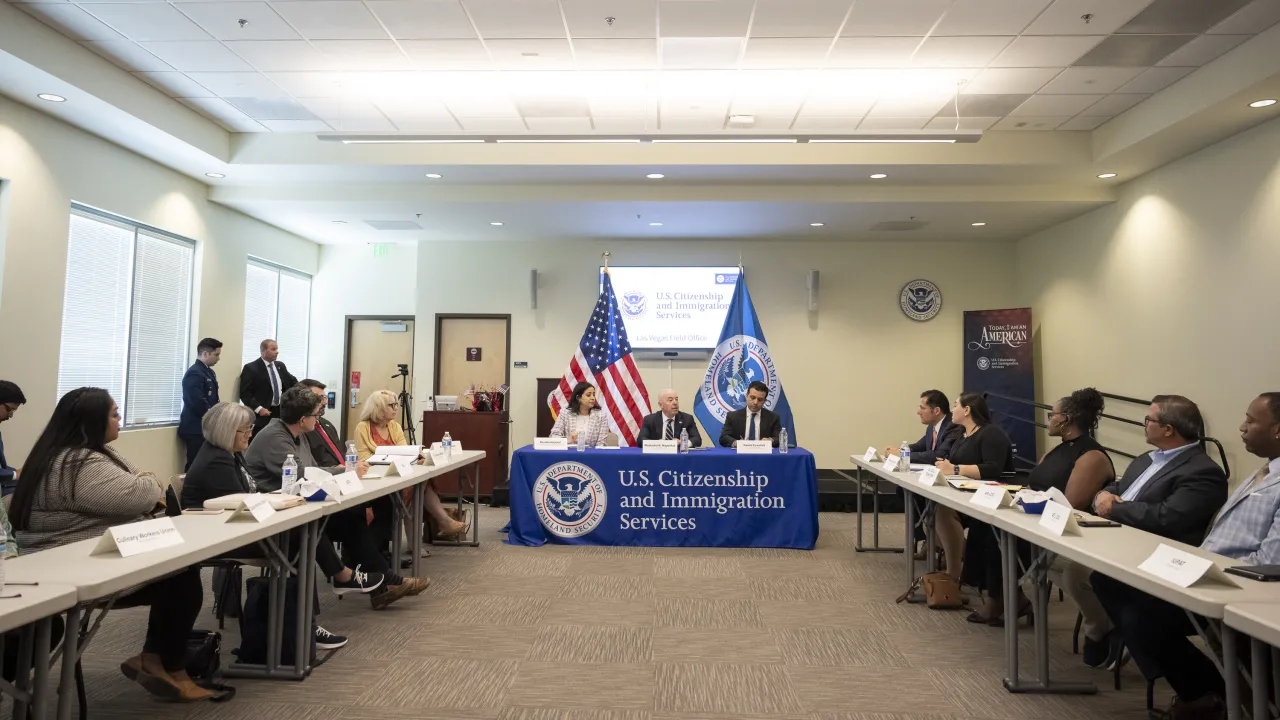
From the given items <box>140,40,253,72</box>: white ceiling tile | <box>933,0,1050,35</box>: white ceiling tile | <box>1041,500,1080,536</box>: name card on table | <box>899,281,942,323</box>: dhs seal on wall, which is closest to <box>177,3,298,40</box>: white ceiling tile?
<box>140,40,253,72</box>: white ceiling tile

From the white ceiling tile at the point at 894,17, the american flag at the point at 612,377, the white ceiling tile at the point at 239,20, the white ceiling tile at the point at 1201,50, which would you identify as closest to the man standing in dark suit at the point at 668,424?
the american flag at the point at 612,377

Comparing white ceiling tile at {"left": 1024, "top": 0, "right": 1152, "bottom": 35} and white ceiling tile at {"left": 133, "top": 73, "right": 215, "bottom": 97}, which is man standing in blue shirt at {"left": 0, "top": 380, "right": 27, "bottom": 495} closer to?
white ceiling tile at {"left": 133, "top": 73, "right": 215, "bottom": 97}

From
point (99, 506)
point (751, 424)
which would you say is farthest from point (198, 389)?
point (751, 424)

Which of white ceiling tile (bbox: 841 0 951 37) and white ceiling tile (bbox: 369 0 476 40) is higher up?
white ceiling tile (bbox: 841 0 951 37)

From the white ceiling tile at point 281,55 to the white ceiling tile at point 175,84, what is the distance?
0.70 meters

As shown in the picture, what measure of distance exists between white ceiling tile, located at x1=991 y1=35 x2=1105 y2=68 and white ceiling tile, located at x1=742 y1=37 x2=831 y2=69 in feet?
3.76

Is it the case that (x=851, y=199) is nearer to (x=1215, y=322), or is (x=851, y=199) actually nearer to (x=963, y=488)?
(x=1215, y=322)

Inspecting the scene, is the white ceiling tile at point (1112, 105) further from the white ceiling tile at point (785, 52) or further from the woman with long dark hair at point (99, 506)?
the woman with long dark hair at point (99, 506)

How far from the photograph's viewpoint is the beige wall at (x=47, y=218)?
16.1 ft

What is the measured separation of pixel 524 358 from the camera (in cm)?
873

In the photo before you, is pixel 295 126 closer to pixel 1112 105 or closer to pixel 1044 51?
pixel 1044 51

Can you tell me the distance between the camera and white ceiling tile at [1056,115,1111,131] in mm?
5802

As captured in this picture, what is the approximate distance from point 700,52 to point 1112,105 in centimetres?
325

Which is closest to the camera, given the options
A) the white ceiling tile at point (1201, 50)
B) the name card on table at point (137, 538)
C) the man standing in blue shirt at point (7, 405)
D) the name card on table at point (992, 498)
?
the name card on table at point (137, 538)
